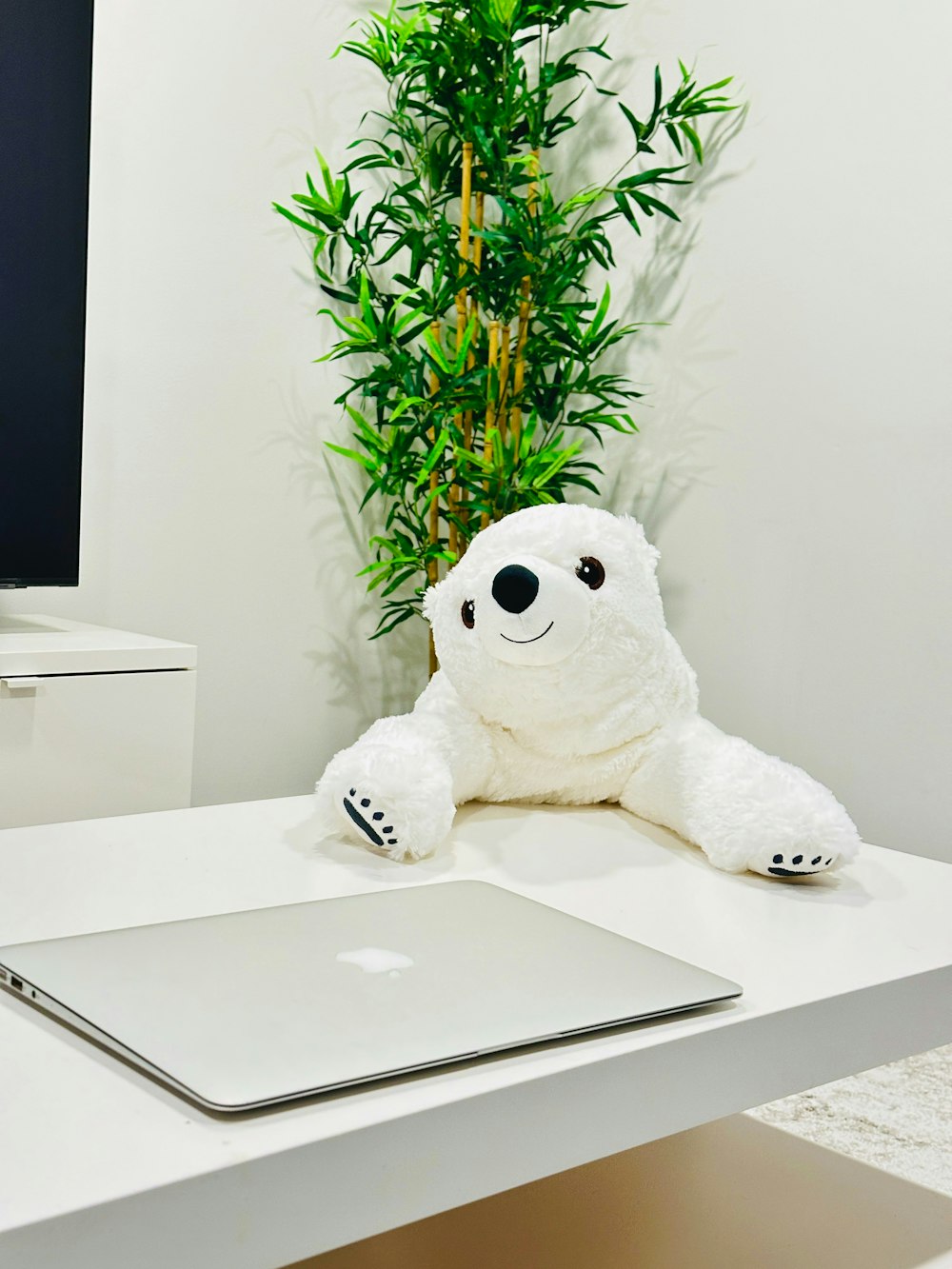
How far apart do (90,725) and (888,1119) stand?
3.90 feet

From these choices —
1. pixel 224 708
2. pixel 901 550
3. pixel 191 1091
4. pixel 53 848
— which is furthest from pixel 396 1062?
pixel 224 708

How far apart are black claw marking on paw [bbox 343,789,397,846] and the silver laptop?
0.18 m

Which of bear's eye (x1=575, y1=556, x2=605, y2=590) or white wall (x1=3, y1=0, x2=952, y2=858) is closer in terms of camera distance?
bear's eye (x1=575, y1=556, x2=605, y2=590)

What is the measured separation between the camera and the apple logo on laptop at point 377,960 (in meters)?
0.64

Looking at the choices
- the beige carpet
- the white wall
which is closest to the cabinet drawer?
the white wall

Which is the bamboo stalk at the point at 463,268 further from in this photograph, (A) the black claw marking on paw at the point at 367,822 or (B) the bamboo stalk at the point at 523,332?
(A) the black claw marking on paw at the point at 367,822

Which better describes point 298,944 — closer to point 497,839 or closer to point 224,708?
point 497,839

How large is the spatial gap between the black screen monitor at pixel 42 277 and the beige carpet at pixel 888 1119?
134 centimetres

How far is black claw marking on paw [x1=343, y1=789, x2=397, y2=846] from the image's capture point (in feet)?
3.14

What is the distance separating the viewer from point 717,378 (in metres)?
2.31

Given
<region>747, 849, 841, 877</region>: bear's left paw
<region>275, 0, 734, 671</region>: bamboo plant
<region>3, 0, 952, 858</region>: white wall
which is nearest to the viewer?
<region>747, 849, 841, 877</region>: bear's left paw

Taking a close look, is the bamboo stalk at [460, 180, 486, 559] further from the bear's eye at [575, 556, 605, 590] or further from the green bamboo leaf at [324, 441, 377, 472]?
the bear's eye at [575, 556, 605, 590]

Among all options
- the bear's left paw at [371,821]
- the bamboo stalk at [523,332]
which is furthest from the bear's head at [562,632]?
the bamboo stalk at [523,332]

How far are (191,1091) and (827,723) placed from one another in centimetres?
→ 179
